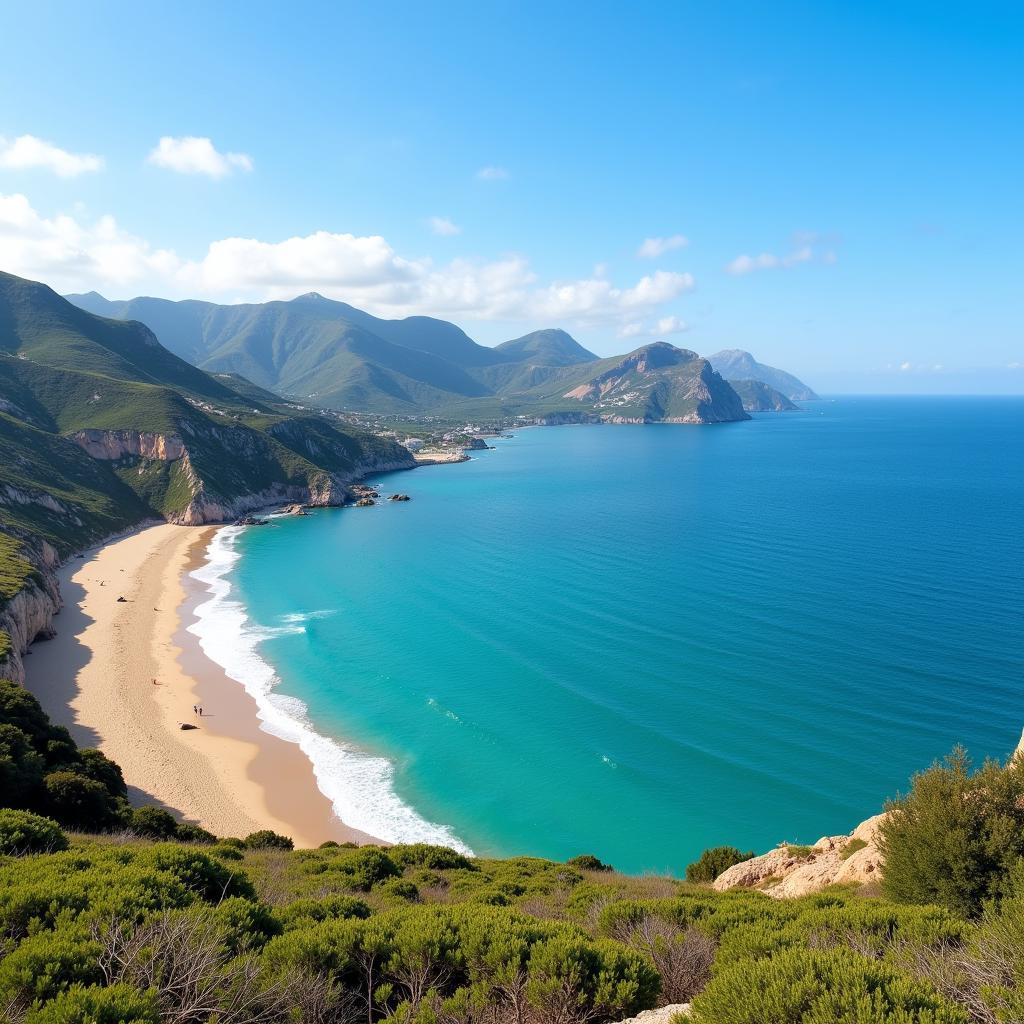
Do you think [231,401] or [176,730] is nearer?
[176,730]

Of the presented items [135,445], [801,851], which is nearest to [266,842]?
[801,851]

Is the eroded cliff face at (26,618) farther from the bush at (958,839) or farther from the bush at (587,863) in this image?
the bush at (958,839)

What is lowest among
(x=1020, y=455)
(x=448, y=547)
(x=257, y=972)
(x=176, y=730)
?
(x=176, y=730)

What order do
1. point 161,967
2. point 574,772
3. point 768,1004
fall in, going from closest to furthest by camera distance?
point 768,1004 → point 161,967 → point 574,772

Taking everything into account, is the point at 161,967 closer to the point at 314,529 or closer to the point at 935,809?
the point at 935,809

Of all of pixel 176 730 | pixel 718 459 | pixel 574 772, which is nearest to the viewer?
pixel 574 772

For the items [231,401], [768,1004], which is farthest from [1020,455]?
[231,401]

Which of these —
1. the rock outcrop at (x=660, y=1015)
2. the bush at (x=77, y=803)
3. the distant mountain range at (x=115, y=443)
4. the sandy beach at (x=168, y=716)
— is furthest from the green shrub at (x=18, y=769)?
the distant mountain range at (x=115, y=443)

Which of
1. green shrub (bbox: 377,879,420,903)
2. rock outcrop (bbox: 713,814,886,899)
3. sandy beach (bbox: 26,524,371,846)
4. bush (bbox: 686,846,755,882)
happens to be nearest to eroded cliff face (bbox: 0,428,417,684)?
sandy beach (bbox: 26,524,371,846)
